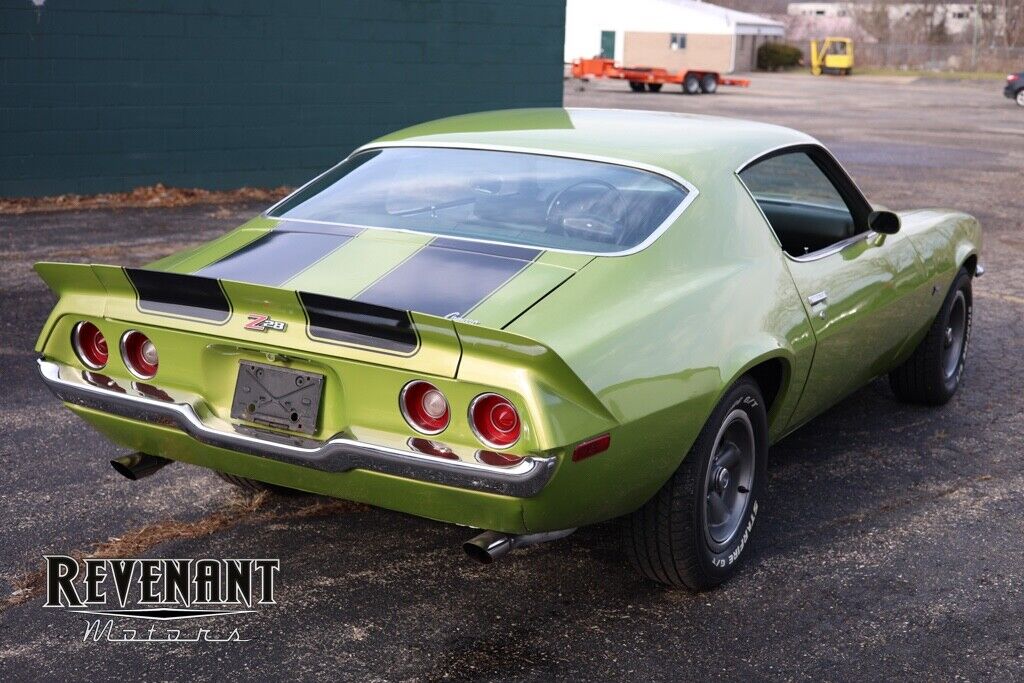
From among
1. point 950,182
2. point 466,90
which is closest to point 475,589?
point 466,90

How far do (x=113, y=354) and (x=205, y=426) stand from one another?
0.43m

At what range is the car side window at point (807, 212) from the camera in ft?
17.3

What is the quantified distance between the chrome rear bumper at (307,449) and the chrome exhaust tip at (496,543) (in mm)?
199

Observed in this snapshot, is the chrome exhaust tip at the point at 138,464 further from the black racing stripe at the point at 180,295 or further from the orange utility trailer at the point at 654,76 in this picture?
the orange utility trailer at the point at 654,76

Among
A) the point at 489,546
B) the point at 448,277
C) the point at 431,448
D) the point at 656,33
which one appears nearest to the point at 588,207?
the point at 448,277

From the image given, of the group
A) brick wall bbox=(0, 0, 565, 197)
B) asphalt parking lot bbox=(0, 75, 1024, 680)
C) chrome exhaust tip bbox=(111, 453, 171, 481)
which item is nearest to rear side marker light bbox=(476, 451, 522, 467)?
asphalt parking lot bbox=(0, 75, 1024, 680)

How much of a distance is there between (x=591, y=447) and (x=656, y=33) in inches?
1579

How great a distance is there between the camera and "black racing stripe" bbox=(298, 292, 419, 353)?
3.19 meters

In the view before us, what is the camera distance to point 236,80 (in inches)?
503

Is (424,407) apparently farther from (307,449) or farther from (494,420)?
(307,449)

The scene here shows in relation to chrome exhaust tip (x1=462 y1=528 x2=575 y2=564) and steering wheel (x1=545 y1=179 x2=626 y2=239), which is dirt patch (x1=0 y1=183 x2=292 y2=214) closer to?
steering wheel (x1=545 y1=179 x2=626 y2=239)

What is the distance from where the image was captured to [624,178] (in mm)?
4168

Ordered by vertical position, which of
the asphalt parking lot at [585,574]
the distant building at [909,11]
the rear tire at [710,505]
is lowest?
the asphalt parking lot at [585,574]

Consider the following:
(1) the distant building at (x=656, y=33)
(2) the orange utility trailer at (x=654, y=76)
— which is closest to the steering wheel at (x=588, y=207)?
(2) the orange utility trailer at (x=654, y=76)
